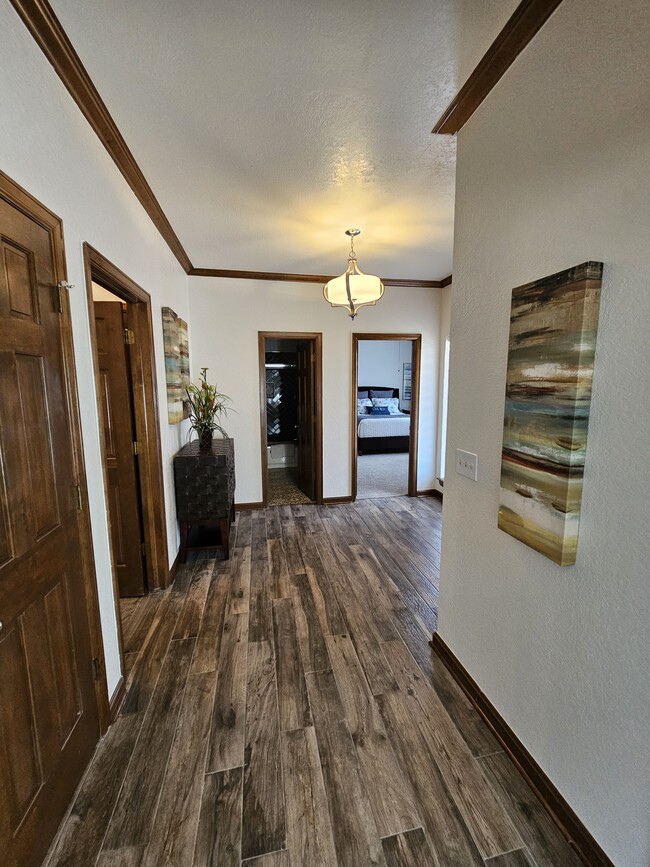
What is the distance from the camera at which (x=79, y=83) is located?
1.43 m

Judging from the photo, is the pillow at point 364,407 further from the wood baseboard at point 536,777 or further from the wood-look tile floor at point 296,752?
the wood baseboard at point 536,777

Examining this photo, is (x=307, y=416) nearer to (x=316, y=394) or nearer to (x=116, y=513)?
(x=316, y=394)

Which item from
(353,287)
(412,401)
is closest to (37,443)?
(353,287)

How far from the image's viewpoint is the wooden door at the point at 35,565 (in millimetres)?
1029

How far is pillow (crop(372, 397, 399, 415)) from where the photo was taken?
8117 mm

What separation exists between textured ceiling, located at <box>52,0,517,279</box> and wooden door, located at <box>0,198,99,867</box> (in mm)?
812

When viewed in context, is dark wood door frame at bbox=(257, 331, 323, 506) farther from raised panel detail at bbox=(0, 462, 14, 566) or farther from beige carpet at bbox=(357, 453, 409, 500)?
raised panel detail at bbox=(0, 462, 14, 566)

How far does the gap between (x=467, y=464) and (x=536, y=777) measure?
3.87 feet

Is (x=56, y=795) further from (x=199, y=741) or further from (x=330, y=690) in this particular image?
(x=330, y=690)

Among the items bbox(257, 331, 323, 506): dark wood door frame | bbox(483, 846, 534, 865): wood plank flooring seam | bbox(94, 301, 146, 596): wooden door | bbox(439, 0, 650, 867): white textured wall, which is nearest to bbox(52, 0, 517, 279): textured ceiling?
bbox(439, 0, 650, 867): white textured wall

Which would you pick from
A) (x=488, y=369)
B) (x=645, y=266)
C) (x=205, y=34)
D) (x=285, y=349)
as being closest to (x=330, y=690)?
(x=488, y=369)

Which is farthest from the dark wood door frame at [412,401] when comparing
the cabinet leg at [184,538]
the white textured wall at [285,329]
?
the cabinet leg at [184,538]

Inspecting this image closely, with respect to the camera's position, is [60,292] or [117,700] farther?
[117,700]

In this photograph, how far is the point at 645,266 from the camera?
94 cm
